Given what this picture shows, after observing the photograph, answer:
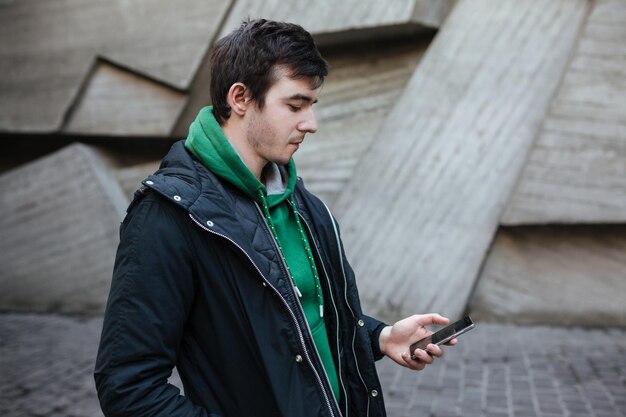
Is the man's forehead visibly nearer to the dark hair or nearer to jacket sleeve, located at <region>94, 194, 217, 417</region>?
the dark hair

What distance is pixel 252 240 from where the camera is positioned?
1.91m

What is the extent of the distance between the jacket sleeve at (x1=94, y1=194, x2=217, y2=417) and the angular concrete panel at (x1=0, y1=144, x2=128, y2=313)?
21.9 ft

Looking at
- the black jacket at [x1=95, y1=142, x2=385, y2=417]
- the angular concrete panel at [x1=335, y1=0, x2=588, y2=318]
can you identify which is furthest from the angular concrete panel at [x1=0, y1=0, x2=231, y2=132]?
the black jacket at [x1=95, y1=142, x2=385, y2=417]

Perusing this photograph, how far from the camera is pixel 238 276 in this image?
73.4 inches

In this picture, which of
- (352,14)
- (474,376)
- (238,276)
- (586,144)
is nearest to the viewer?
(238,276)

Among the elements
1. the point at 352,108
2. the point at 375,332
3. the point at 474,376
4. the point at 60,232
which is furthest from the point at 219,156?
the point at 60,232

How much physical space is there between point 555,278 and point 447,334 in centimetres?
561

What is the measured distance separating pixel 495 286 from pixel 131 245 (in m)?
6.09

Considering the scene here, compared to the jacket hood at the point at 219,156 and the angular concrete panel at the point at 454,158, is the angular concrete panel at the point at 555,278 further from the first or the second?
the jacket hood at the point at 219,156

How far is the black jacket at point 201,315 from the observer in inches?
68.9

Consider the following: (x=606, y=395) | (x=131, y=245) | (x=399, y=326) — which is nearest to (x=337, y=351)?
(x=399, y=326)

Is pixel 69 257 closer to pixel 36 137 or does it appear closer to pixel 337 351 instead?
pixel 36 137

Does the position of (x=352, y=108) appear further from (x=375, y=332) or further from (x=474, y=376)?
(x=375, y=332)

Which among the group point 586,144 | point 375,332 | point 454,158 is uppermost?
point 375,332
